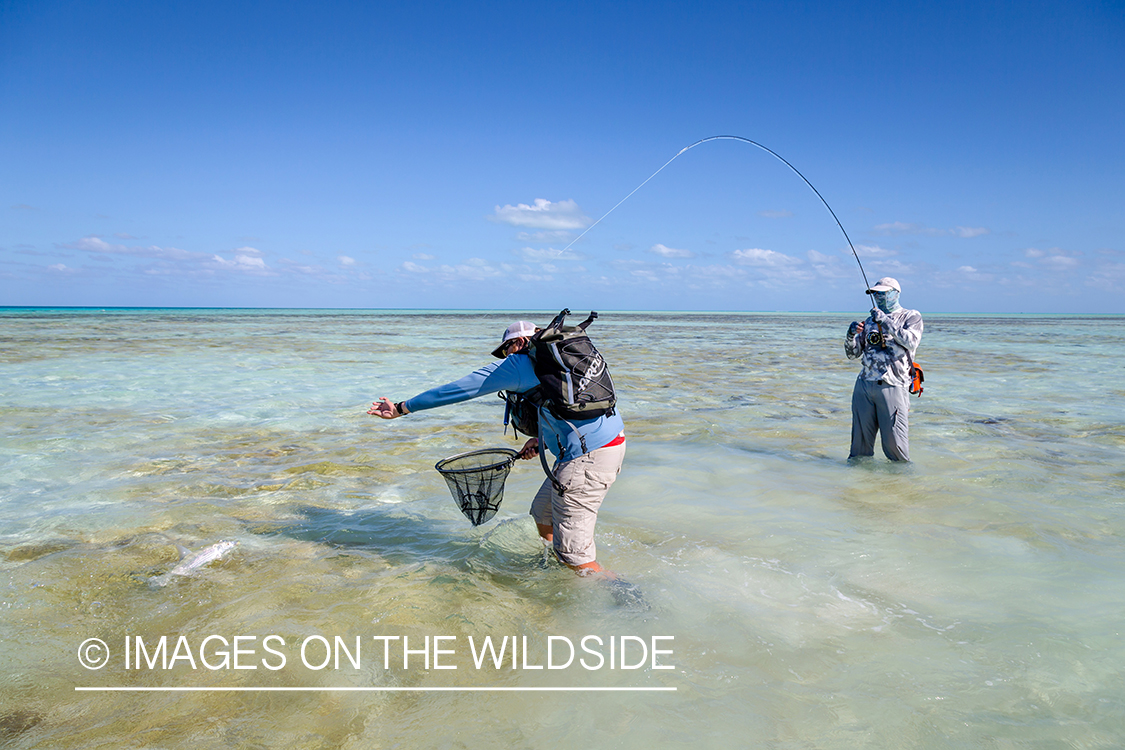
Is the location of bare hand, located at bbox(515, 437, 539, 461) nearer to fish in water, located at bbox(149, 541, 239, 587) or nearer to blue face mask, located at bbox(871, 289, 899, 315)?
fish in water, located at bbox(149, 541, 239, 587)

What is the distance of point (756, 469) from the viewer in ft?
26.7

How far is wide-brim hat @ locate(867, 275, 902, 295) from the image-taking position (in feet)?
23.5

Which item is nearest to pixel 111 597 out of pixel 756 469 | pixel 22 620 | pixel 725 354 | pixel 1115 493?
pixel 22 620

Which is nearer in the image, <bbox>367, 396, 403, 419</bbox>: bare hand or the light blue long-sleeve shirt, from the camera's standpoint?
the light blue long-sleeve shirt

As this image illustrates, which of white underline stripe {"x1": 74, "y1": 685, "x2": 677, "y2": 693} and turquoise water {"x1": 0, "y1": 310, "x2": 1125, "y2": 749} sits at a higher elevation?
turquoise water {"x1": 0, "y1": 310, "x2": 1125, "y2": 749}

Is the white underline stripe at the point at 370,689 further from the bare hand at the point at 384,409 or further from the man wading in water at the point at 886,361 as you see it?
the man wading in water at the point at 886,361

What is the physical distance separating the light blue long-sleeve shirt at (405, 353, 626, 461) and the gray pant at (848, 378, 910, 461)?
418cm

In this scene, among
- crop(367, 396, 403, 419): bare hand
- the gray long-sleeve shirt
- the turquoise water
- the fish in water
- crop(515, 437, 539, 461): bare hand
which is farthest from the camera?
the gray long-sleeve shirt

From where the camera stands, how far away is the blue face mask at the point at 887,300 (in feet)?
23.5

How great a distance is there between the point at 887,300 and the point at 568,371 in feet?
15.7

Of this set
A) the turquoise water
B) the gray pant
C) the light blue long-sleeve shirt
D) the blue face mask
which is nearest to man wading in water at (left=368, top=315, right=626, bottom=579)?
the light blue long-sleeve shirt

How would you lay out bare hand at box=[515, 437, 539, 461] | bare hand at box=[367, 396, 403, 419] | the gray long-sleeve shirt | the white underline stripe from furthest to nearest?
1. the gray long-sleeve shirt
2. bare hand at box=[515, 437, 539, 461]
3. bare hand at box=[367, 396, 403, 419]
4. the white underline stripe

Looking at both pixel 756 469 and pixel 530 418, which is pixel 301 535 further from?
pixel 756 469

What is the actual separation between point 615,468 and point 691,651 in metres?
1.22
